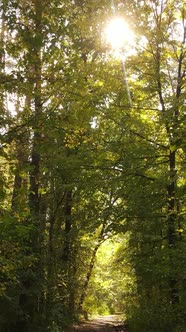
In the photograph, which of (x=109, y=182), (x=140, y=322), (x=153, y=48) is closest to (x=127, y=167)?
(x=109, y=182)

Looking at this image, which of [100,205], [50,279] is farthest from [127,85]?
[50,279]

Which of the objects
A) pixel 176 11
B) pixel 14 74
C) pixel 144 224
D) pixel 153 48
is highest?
pixel 176 11

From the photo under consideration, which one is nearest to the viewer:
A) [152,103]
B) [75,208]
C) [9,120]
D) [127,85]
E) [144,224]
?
[9,120]

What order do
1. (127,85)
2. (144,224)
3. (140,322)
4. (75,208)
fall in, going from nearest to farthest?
(144,224)
(127,85)
(140,322)
(75,208)

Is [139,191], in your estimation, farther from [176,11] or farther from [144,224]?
[176,11]

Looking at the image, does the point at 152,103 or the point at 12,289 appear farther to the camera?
the point at 152,103

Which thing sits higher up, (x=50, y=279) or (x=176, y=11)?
(x=176, y=11)

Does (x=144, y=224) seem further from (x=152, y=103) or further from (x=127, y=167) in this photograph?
(x=152, y=103)

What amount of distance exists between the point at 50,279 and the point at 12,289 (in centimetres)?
192

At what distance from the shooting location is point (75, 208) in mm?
18266

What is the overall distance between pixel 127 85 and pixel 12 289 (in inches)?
277

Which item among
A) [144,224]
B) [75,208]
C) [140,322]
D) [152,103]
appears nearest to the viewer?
[144,224]

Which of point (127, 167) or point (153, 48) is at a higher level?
point (153, 48)

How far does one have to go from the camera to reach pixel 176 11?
11.2 meters
